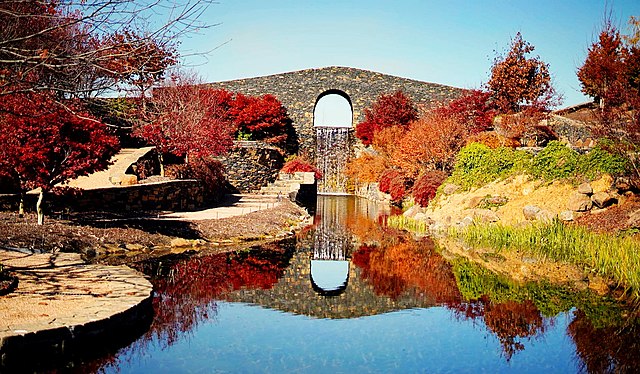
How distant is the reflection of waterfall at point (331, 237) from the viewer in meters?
12.3

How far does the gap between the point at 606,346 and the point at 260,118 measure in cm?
3100

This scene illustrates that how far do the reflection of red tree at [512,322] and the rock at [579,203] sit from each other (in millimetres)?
6336

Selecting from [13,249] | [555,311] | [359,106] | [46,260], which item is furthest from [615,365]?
[359,106]

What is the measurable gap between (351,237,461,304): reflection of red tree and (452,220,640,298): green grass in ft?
4.71

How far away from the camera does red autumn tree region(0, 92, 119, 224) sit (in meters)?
9.53

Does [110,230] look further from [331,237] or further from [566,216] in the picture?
[566,216]

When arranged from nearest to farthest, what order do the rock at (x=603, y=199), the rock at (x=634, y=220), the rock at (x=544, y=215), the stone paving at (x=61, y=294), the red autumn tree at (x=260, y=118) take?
the stone paving at (x=61, y=294) → the rock at (x=634, y=220) → the rock at (x=603, y=199) → the rock at (x=544, y=215) → the red autumn tree at (x=260, y=118)

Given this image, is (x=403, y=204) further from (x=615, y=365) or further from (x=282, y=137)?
(x=615, y=365)

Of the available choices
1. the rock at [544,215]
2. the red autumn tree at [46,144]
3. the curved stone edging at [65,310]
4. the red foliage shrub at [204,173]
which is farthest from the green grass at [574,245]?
the red foliage shrub at [204,173]

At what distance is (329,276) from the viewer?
398 inches

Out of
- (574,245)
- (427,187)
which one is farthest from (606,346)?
(427,187)

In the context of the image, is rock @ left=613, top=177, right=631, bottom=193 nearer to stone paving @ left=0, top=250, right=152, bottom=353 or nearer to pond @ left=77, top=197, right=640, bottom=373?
pond @ left=77, top=197, right=640, bottom=373

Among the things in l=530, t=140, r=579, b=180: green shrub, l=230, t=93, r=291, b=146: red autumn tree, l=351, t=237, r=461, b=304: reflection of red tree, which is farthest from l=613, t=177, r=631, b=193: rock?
l=230, t=93, r=291, b=146: red autumn tree

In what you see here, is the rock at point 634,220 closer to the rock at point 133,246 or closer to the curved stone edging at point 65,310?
the curved stone edging at point 65,310
